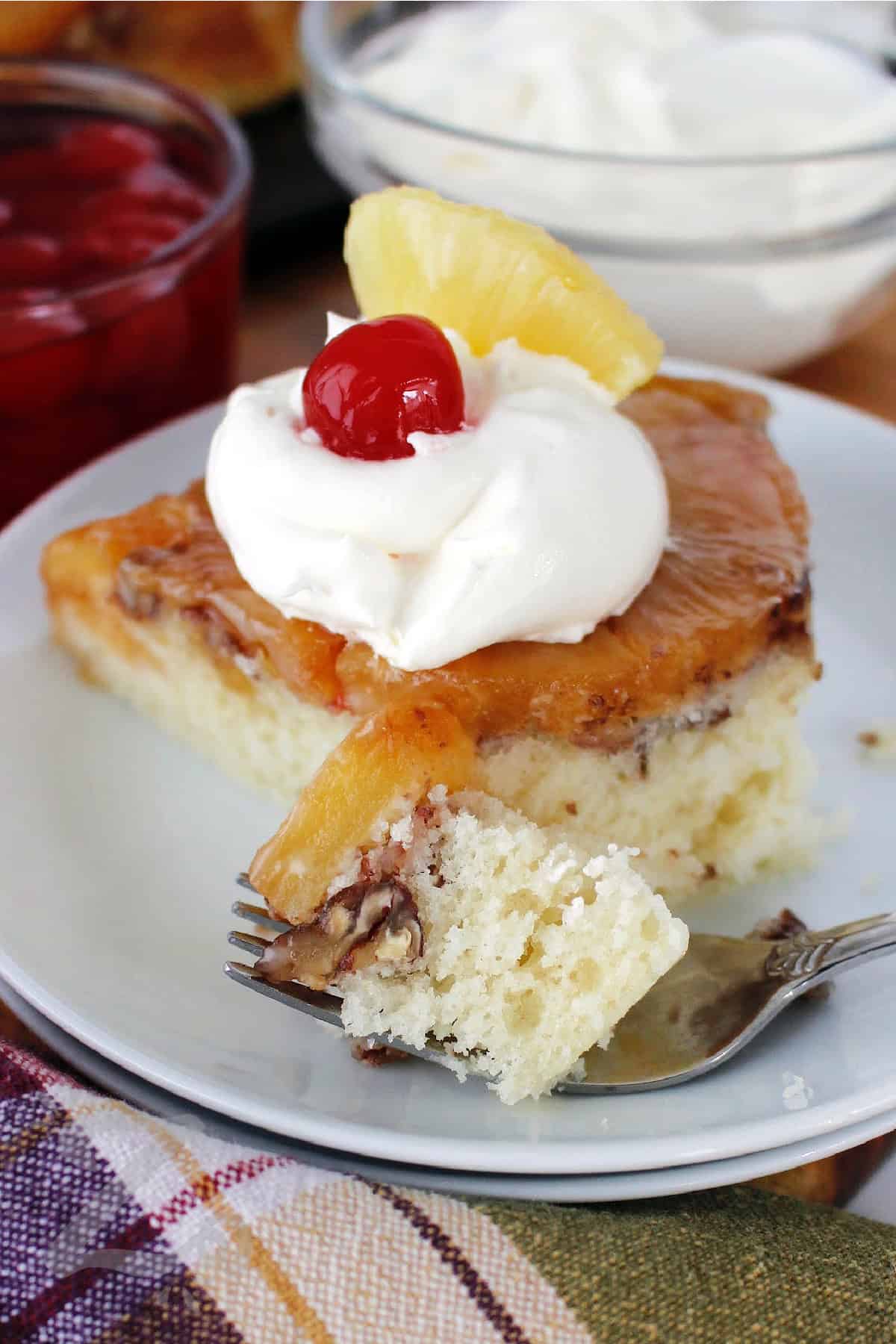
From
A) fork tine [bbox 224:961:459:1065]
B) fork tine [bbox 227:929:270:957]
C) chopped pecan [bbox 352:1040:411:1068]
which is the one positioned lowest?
chopped pecan [bbox 352:1040:411:1068]

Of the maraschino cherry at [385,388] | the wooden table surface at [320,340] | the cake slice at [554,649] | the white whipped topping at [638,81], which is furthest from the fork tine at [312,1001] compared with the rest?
the white whipped topping at [638,81]

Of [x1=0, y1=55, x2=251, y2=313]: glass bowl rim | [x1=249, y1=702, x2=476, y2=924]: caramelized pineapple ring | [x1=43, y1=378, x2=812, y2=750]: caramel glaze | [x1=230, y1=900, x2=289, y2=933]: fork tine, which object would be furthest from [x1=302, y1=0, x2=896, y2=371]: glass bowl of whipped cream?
[x1=230, y1=900, x2=289, y2=933]: fork tine

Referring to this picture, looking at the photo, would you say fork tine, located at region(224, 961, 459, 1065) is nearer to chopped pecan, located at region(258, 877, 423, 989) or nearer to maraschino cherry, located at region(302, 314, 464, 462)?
chopped pecan, located at region(258, 877, 423, 989)

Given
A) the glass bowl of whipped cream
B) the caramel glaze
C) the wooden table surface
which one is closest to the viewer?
the caramel glaze

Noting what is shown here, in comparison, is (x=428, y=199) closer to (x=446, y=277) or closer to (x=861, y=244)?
(x=446, y=277)

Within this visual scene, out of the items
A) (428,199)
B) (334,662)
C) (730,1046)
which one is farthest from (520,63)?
(730,1046)

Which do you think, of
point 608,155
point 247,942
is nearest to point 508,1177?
point 247,942

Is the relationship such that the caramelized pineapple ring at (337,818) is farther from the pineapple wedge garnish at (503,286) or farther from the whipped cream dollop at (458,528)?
the pineapple wedge garnish at (503,286)
